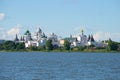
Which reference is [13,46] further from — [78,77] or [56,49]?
[78,77]

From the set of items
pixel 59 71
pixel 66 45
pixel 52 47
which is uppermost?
pixel 66 45

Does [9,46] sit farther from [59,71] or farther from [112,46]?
[59,71]

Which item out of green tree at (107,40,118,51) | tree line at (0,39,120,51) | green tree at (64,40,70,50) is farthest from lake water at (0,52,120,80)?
green tree at (64,40,70,50)

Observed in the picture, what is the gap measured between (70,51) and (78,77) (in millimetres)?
137775

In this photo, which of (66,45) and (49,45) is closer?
(66,45)

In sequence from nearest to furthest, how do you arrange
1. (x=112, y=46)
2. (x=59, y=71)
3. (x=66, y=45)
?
1. (x=59, y=71)
2. (x=112, y=46)
3. (x=66, y=45)

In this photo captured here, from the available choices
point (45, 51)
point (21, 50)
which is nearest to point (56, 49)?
point (45, 51)

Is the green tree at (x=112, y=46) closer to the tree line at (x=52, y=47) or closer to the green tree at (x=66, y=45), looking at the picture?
the tree line at (x=52, y=47)

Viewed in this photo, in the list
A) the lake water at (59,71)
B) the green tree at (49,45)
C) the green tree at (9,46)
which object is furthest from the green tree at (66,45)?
the lake water at (59,71)

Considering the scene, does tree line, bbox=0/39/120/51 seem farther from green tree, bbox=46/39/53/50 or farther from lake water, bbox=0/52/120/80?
lake water, bbox=0/52/120/80

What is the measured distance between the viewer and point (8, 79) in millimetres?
42344

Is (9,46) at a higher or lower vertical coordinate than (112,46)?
higher

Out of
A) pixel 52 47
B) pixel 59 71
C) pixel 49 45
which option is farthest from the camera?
pixel 52 47

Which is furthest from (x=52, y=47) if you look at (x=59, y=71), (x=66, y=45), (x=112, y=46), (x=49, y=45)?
(x=59, y=71)
